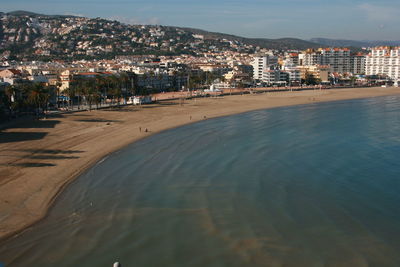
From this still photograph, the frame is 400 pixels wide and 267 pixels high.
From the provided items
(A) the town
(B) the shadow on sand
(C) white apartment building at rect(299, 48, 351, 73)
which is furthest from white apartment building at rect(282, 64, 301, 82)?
(B) the shadow on sand

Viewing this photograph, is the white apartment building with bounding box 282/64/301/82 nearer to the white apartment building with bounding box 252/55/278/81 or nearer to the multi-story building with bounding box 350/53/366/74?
the white apartment building with bounding box 252/55/278/81

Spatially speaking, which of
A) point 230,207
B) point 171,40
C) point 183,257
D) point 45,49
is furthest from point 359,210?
point 171,40

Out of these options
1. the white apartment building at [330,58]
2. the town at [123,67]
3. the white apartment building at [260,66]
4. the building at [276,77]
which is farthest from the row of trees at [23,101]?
the white apartment building at [330,58]

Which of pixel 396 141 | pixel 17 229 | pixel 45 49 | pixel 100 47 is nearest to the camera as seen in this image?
pixel 17 229

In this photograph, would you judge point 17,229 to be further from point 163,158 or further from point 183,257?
point 163,158

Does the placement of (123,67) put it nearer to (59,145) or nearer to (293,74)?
(293,74)

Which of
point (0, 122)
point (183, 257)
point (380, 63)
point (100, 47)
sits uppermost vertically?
point (100, 47)

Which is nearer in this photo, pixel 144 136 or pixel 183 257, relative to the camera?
pixel 183 257
